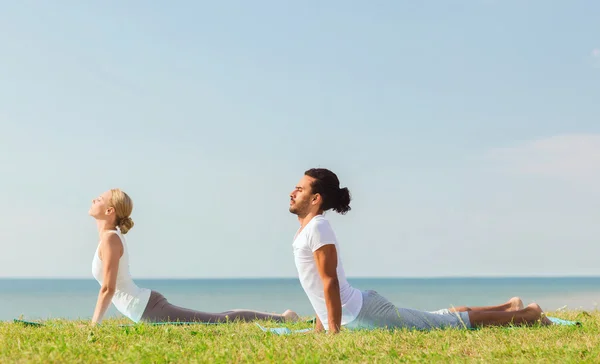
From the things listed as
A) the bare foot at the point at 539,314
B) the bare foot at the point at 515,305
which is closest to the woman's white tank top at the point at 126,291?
the bare foot at the point at 515,305

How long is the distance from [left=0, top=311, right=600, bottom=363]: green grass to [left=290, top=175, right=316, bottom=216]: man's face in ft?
4.39

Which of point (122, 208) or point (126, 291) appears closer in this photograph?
point (122, 208)

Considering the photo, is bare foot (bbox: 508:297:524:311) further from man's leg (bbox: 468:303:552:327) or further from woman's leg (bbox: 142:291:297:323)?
woman's leg (bbox: 142:291:297:323)

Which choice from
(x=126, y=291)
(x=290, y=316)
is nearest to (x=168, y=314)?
(x=126, y=291)

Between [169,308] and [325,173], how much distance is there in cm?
304

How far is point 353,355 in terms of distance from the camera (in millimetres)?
5684

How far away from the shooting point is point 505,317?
747cm

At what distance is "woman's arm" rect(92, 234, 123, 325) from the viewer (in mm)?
7941

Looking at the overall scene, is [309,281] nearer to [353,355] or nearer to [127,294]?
[353,355]

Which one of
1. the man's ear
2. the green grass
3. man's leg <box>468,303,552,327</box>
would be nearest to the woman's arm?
the green grass

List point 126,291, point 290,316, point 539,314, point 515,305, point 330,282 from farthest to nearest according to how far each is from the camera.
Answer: point 290,316
point 126,291
point 515,305
point 539,314
point 330,282

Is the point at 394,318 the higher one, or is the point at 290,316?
the point at 394,318

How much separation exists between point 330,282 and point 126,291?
314 centimetres

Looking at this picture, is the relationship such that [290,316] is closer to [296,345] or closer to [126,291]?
[126,291]
